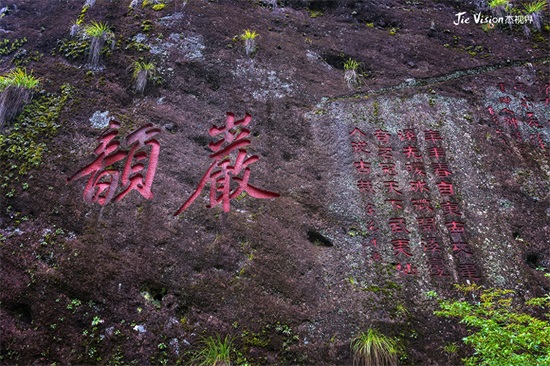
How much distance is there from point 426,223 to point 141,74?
3664 mm

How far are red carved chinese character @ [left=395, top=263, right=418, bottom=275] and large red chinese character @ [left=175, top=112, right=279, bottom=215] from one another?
4.70 ft

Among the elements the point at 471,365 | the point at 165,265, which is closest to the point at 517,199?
the point at 471,365

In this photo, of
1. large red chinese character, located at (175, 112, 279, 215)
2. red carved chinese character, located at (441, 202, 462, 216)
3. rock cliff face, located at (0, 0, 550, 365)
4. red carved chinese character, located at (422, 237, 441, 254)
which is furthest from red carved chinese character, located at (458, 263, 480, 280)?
large red chinese character, located at (175, 112, 279, 215)

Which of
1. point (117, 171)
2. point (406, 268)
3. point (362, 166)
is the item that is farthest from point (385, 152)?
point (117, 171)

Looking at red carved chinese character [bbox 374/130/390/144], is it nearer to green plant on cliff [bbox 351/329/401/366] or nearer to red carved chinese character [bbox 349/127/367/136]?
red carved chinese character [bbox 349/127/367/136]

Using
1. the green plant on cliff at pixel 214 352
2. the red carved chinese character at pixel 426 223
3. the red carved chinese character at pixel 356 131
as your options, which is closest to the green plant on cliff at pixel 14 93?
the green plant on cliff at pixel 214 352

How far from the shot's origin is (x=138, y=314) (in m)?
3.73

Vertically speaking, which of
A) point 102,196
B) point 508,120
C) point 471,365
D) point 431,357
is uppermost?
point 508,120

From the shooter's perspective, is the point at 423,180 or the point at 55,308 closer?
the point at 55,308

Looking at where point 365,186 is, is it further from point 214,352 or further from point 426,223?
point 214,352

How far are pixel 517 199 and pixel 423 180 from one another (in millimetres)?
1101

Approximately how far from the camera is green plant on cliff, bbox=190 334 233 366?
355 cm

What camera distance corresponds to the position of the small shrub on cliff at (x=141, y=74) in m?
5.02

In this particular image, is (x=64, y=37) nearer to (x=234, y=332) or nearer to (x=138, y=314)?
(x=138, y=314)
